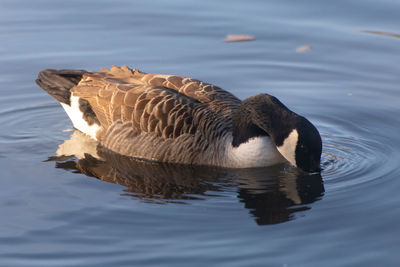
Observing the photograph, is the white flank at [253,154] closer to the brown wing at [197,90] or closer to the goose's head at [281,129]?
the goose's head at [281,129]

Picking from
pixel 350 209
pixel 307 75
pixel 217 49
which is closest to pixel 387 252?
pixel 350 209

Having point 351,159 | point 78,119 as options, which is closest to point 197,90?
point 78,119

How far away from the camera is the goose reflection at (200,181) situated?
392 inches

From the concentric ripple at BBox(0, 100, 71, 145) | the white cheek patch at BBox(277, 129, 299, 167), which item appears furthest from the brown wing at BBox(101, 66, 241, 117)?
the concentric ripple at BBox(0, 100, 71, 145)

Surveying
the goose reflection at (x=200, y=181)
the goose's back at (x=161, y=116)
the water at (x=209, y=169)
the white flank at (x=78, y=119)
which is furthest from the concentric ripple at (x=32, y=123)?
the goose's back at (x=161, y=116)

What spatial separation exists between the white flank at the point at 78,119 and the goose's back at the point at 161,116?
7.4 inches

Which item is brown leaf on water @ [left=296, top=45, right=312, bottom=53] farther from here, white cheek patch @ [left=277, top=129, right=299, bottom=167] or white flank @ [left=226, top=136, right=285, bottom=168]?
white cheek patch @ [left=277, top=129, right=299, bottom=167]

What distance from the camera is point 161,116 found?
1135 cm

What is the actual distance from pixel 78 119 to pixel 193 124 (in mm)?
2476

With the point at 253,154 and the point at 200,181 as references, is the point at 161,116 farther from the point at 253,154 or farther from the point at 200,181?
the point at 253,154

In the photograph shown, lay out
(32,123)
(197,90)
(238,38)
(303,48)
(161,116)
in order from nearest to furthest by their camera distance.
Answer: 1. (161,116)
2. (197,90)
3. (32,123)
4. (303,48)
5. (238,38)

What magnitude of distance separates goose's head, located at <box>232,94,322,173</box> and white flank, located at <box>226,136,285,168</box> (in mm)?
98

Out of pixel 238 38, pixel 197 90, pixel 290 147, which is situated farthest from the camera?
pixel 238 38

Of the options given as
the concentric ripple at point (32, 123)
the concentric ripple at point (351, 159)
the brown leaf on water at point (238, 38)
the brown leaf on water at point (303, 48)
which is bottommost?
the concentric ripple at point (351, 159)
